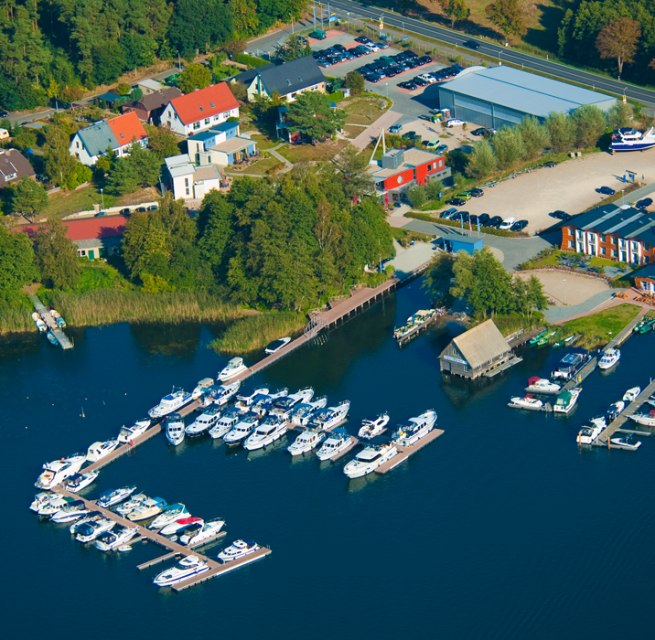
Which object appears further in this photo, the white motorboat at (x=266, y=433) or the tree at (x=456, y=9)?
the tree at (x=456, y=9)

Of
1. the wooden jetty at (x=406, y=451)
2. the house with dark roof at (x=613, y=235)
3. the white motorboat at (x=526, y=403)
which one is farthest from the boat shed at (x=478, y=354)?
the house with dark roof at (x=613, y=235)

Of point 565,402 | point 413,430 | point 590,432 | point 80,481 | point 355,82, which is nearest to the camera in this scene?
point 590,432

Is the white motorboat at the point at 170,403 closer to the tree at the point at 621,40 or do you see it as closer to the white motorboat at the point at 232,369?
the white motorboat at the point at 232,369

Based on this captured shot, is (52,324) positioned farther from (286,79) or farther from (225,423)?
(286,79)

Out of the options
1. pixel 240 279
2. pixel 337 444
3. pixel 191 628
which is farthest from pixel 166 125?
pixel 191 628

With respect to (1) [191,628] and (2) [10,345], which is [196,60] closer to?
(2) [10,345]

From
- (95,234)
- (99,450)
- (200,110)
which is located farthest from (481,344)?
(200,110)
